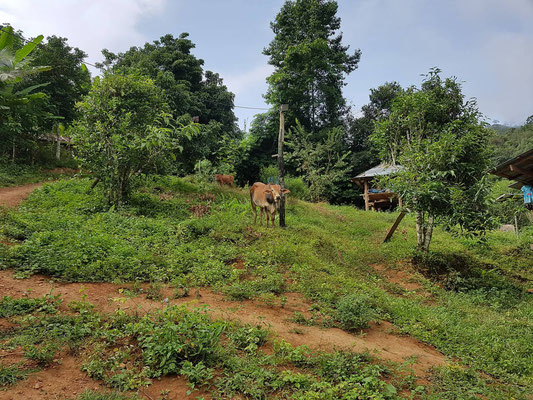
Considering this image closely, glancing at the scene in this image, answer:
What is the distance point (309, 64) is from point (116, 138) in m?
18.9

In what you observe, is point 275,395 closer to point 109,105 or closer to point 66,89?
point 109,105

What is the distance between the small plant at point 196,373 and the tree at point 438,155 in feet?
22.2

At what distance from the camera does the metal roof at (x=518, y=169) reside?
904cm

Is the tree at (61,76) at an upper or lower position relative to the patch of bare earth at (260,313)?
upper

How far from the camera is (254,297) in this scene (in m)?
5.66

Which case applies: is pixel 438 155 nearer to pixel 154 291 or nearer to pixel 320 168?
pixel 154 291

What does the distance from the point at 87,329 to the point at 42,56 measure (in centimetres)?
1804

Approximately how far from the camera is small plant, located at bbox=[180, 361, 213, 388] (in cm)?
319

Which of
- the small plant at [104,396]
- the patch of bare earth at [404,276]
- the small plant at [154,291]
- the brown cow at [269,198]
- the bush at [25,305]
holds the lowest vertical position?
the patch of bare earth at [404,276]

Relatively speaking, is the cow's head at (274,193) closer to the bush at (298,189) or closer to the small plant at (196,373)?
the small plant at (196,373)

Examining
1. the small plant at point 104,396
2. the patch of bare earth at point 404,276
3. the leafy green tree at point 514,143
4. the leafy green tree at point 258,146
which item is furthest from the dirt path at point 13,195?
the leafy green tree at point 514,143

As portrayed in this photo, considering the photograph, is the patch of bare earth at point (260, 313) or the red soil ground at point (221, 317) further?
the patch of bare earth at point (260, 313)

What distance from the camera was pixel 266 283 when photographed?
6180 mm

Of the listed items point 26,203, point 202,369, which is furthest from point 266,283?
point 26,203
